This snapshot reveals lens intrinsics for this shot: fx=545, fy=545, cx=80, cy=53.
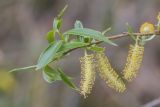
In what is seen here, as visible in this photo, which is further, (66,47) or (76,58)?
(76,58)

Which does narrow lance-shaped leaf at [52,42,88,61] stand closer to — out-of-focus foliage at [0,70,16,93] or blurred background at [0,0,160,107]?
blurred background at [0,0,160,107]

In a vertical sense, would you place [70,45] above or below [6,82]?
above

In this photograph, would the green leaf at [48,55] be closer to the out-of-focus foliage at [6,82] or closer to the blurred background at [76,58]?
the blurred background at [76,58]

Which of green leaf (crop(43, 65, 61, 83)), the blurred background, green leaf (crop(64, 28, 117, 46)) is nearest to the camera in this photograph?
green leaf (crop(64, 28, 117, 46))

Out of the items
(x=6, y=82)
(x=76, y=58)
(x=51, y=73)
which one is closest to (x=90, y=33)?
(x=51, y=73)

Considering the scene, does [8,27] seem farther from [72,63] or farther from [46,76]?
[46,76]

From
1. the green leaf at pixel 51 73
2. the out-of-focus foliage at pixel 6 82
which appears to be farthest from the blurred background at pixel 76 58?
the green leaf at pixel 51 73

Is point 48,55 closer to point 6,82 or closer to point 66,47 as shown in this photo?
point 66,47

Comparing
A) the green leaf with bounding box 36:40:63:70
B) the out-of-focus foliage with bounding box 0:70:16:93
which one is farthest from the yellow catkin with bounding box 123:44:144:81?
the out-of-focus foliage with bounding box 0:70:16:93
